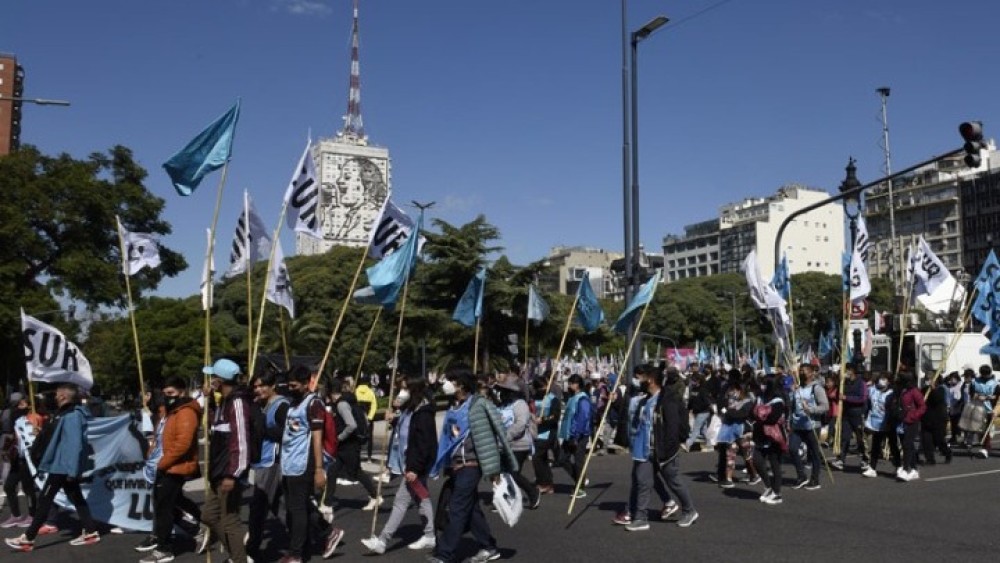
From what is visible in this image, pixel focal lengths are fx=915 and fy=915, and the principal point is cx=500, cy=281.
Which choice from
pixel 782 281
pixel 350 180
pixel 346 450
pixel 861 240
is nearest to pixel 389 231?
pixel 346 450

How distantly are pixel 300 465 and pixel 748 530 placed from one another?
4.59m

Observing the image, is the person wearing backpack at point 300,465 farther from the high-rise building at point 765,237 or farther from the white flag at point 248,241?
the high-rise building at point 765,237

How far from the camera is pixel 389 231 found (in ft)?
43.6

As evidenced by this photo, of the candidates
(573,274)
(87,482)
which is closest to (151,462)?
(87,482)

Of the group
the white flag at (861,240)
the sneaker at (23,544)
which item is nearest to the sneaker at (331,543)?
the sneaker at (23,544)

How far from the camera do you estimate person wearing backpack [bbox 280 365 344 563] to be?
7.70 m

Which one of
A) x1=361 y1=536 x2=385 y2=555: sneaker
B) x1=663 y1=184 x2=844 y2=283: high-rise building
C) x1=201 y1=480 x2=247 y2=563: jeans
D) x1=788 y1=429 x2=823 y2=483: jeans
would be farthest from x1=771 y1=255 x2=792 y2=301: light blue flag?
x1=663 y1=184 x2=844 y2=283: high-rise building

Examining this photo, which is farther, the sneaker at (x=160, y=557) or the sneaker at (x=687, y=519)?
the sneaker at (x=687, y=519)

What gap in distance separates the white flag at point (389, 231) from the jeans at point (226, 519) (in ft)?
19.5

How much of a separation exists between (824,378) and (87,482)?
12.3m

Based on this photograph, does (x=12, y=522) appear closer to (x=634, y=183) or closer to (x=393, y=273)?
(x=393, y=273)

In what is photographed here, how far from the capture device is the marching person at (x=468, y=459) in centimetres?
761

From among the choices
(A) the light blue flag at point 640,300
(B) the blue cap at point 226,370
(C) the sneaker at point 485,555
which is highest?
(A) the light blue flag at point 640,300

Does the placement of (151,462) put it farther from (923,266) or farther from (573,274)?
(573,274)
